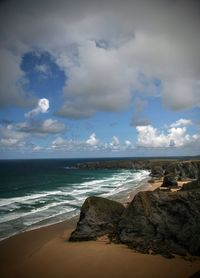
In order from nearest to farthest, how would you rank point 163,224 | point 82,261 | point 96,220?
point 82,261 < point 163,224 < point 96,220

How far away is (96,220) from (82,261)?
4.18 meters

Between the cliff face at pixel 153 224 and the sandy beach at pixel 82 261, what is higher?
the cliff face at pixel 153 224

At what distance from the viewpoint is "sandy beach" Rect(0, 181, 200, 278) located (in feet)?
45.3

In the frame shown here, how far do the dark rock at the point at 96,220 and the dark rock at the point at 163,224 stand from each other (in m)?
1.18

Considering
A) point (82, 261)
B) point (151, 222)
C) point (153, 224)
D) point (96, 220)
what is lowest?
point (82, 261)

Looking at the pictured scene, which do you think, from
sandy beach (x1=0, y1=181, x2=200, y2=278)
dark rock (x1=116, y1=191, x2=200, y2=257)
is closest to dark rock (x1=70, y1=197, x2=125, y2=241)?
sandy beach (x1=0, y1=181, x2=200, y2=278)

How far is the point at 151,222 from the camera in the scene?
17406 mm

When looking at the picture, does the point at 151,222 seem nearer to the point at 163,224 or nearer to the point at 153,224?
the point at 153,224

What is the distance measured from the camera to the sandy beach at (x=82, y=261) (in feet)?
45.3

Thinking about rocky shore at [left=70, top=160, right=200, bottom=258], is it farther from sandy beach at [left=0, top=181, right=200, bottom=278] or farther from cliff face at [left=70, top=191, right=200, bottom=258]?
sandy beach at [left=0, top=181, right=200, bottom=278]

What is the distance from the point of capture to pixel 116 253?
52.9 feet

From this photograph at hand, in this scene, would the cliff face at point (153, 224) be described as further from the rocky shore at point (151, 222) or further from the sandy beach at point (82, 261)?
the sandy beach at point (82, 261)

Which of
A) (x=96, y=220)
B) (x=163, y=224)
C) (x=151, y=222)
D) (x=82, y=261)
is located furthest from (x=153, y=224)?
(x=82, y=261)

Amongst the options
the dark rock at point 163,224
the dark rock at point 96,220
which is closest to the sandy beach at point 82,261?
the dark rock at point 96,220
